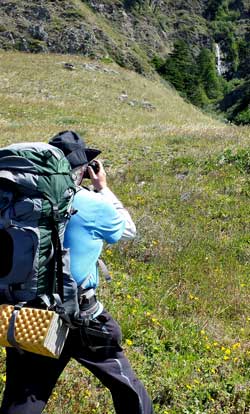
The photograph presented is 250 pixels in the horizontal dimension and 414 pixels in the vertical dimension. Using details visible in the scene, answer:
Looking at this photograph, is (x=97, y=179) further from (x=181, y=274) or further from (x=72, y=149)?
(x=181, y=274)

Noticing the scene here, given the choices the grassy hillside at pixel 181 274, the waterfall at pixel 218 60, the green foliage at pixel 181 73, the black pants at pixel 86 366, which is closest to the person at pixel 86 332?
the black pants at pixel 86 366

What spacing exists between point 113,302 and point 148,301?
43 cm

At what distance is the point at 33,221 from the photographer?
2.41 metres

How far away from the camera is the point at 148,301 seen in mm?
5387

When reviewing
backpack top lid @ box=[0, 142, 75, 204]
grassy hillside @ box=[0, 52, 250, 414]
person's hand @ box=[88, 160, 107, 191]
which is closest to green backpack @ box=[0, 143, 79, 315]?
backpack top lid @ box=[0, 142, 75, 204]

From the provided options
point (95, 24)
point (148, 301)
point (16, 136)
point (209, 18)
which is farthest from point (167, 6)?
point (148, 301)

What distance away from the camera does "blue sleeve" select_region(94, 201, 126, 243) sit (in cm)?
273

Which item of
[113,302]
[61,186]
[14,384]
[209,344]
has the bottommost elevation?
[113,302]

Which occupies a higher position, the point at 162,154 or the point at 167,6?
the point at 162,154

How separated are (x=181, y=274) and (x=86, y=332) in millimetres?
3583

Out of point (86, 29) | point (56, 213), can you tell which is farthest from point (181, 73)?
point (56, 213)

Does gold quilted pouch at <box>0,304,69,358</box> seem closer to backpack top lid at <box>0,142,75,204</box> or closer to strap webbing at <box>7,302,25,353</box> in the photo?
strap webbing at <box>7,302,25,353</box>

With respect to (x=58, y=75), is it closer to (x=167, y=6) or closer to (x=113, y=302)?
(x=113, y=302)

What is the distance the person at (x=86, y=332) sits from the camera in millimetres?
2688
